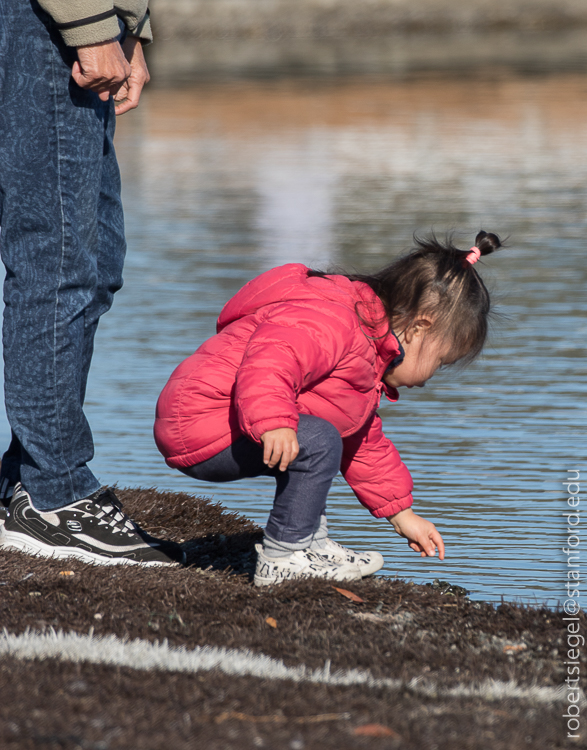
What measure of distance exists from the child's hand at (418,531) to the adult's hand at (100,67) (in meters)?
1.20

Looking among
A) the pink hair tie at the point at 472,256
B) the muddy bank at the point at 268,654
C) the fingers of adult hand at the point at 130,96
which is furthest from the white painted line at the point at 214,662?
the fingers of adult hand at the point at 130,96

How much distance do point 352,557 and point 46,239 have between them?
38.6 inches

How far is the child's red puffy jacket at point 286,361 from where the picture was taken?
248 centimetres

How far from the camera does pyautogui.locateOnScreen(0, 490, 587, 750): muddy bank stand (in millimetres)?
1751

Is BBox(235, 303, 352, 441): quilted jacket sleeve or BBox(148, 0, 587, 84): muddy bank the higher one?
BBox(235, 303, 352, 441): quilted jacket sleeve

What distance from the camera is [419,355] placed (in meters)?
2.76

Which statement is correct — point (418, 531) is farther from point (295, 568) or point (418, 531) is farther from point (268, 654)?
point (268, 654)

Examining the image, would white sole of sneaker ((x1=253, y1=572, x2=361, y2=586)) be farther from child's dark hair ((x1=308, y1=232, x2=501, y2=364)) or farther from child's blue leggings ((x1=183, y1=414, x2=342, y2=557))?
child's dark hair ((x1=308, y1=232, x2=501, y2=364))

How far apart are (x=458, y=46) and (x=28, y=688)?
27.5 m

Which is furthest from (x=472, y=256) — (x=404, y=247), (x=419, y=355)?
(x=404, y=247)

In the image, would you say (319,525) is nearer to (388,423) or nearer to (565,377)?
(388,423)

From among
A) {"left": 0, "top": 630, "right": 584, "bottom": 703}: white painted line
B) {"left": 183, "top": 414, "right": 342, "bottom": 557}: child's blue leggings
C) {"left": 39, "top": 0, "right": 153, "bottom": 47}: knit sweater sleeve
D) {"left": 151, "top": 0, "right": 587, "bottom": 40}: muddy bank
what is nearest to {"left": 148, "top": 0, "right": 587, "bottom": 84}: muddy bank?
{"left": 151, "top": 0, "right": 587, "bottom": 40}: muddy bank

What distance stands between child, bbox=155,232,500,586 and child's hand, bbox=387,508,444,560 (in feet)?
0.11

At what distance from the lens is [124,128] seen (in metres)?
15.4
